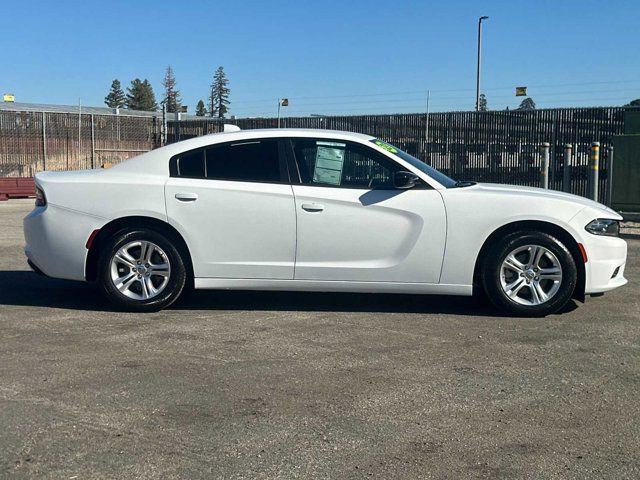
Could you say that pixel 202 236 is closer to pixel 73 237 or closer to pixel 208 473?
pixel 73 237

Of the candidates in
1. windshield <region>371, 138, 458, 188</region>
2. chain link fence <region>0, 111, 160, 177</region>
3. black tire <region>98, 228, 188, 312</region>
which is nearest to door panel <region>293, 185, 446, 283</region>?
windshield <region>371, 138, 458, 188</region>

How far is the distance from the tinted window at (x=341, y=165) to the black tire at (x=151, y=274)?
4.16 feet

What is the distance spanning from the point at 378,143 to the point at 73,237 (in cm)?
271

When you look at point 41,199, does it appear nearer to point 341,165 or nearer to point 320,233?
point 320,233

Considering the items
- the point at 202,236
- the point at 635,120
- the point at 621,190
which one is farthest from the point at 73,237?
the point at 635,120

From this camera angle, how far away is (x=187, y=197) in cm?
632

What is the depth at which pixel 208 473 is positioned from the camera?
3266 millimetres

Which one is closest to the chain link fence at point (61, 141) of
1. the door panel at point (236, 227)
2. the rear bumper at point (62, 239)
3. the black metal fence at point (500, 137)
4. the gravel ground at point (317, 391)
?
the black metal fence at point (500, 137)

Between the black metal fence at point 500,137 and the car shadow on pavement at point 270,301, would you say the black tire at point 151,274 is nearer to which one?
the car shadow on pavement at point 270,301

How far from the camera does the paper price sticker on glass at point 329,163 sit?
20.9 ft

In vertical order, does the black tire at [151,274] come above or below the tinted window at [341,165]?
below

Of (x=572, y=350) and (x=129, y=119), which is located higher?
(x=129, y=119)

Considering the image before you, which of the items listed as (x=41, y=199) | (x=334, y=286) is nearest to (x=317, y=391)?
(x=334, y=286)

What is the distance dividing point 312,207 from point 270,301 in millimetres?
1150
